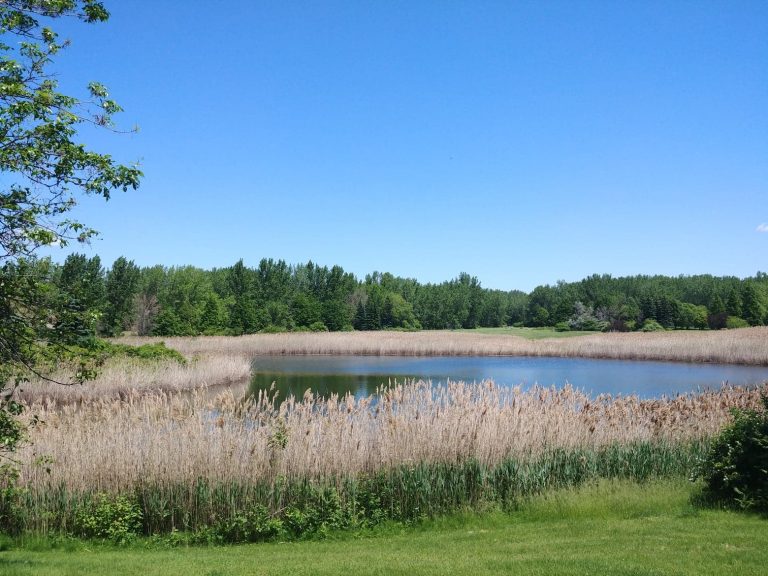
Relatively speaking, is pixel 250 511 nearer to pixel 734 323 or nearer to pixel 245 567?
pixel 245 567

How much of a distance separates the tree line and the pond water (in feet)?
37.1

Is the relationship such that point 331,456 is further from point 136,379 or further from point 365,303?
point 365,303

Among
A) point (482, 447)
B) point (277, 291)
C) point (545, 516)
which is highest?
point (277, 291)

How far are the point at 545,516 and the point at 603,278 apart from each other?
85.6m

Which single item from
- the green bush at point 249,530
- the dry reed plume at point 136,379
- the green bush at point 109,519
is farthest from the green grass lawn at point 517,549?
the dry reed plume at point 136,379

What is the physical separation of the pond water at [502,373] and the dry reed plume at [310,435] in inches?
392

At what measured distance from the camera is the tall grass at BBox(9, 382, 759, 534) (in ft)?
24.1

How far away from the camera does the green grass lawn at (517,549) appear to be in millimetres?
4988

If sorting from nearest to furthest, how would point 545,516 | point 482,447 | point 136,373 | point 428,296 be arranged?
point 545,516
point 482,447
point 136,373
point 428,296

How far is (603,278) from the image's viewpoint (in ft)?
286

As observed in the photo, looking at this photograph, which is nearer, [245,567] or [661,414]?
[245,567]

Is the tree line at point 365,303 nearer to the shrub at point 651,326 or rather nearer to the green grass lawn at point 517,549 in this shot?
the shrub at point 651,326

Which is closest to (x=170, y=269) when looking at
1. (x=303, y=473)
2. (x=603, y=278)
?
(x=603, y=278)

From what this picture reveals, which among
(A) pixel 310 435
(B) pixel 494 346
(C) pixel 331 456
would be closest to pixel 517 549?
(C) pixel 331 456
